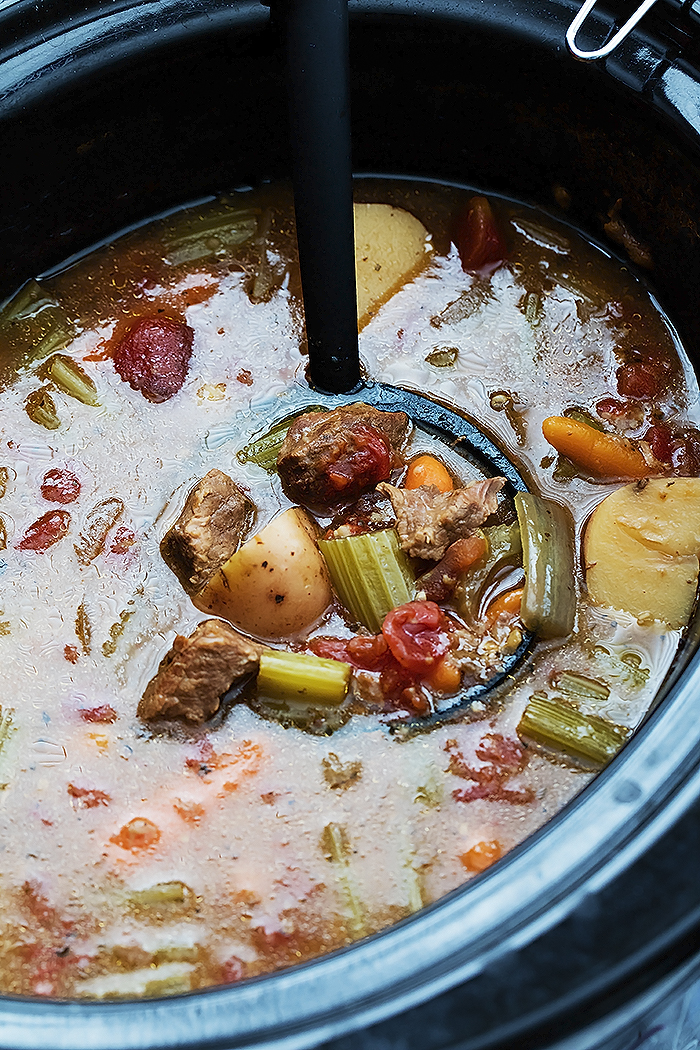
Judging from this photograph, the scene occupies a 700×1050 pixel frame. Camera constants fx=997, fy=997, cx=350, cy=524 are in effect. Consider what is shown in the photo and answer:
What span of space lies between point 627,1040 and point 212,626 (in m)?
0.84

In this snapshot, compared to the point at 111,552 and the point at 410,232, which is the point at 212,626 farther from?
the point at 410,232

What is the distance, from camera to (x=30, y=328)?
2.15 m

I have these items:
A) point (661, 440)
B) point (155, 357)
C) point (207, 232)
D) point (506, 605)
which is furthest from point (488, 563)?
point (207, 232)

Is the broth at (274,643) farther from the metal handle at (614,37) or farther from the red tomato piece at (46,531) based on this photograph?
the metal handle at (614,37)

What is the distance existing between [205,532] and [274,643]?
22 cm

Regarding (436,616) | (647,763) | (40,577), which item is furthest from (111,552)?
(647,763)

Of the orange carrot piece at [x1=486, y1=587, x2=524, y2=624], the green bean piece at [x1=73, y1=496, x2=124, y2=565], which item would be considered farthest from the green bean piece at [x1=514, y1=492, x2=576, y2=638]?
the green bean piece at [x1=73, y1=496, x2=124, y2=565]

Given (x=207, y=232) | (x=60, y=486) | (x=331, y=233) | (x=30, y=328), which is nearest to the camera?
(x=331, y=233)

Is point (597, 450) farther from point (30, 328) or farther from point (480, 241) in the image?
point (30, 328)

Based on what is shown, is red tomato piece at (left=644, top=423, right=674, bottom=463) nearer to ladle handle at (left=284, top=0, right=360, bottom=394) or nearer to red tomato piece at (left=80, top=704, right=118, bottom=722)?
ladle handle at (left=284, top=0, right=360, bottom=394)

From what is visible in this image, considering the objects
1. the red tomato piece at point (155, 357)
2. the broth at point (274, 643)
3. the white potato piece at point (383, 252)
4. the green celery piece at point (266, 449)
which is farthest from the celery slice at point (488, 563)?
the red tomato piece at point (155, 357)

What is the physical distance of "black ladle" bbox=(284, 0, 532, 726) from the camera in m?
1.60

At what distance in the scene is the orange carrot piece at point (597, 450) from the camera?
1850 millimetres

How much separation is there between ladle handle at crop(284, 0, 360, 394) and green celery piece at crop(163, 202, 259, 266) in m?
0.42
